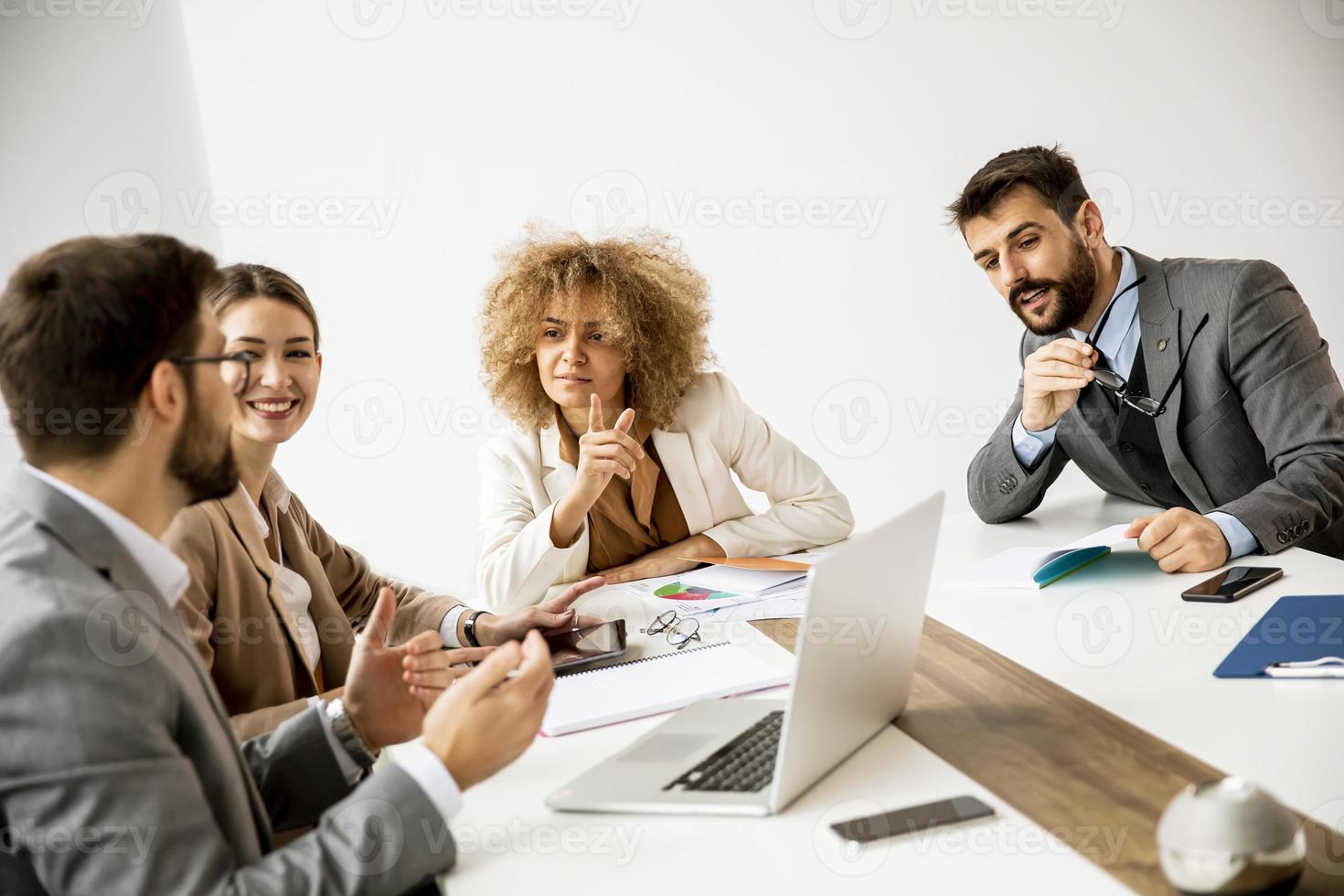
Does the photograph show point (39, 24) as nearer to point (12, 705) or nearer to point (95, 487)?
point (95, 487)

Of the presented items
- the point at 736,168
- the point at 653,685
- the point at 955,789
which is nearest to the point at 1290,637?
the point at 955,789

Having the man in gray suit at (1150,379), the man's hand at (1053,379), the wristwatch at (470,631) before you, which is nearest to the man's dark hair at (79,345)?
the wristwatch at (470,631)

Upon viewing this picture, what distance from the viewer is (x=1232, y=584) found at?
179 cm

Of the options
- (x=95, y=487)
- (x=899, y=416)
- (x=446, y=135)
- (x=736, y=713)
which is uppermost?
(x=446, y=135)

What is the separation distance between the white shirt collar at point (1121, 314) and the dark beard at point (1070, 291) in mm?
57

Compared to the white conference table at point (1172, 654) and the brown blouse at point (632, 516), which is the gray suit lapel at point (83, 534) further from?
the brown blouse at point (632, 516)

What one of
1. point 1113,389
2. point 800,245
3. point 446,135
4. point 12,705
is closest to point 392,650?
point 12,705

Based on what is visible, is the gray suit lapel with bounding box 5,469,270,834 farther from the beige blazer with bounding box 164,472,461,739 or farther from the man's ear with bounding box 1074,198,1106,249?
the man's ear with bounding box 1074,198,1106,249

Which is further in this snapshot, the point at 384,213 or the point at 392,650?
the point at 384,213

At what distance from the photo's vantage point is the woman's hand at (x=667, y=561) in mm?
2311

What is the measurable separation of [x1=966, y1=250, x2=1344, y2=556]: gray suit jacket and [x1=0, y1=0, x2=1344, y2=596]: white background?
200 cm

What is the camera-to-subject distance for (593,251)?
8.82 feet

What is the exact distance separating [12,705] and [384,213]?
3388mm

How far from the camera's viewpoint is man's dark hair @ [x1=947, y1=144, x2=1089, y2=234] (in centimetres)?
258
